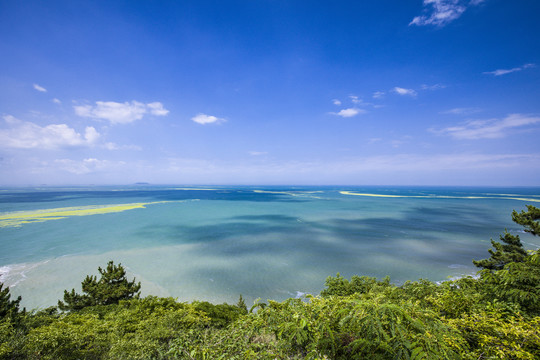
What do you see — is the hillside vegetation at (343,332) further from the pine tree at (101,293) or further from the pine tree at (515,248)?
the pine tree at (515,248)

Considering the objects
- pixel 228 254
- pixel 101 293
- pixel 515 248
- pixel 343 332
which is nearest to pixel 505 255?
pixel 515 248

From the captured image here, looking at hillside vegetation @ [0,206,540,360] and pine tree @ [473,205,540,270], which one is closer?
hillside vegetation @ [0,206,540,360]

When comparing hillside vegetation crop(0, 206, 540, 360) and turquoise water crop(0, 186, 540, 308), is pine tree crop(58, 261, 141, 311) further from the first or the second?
hillside vegetation crop(0, 206, 540, 360)

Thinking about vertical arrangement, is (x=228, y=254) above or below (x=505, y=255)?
below

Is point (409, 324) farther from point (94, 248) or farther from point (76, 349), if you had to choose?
point (94, 248)

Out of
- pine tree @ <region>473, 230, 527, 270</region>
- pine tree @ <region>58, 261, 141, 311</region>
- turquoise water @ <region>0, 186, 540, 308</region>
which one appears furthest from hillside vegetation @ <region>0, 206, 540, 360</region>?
pine tree @ <region>473, 230, 527, 270</region>

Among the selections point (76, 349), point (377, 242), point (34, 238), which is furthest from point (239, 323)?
point (34, 238)

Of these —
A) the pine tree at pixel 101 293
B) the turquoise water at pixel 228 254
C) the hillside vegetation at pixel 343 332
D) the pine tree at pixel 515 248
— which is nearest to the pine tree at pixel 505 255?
→ the pine tree at pixel 515 248

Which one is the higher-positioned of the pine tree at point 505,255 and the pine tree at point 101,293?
the pine tree at point 505,255

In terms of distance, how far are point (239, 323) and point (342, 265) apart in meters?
20.1

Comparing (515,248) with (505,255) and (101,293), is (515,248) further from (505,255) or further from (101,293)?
(101,293)

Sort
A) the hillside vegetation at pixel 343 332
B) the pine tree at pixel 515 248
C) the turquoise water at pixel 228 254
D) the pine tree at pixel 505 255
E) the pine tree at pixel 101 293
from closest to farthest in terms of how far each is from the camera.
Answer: the hillside vegetation at pixel 343 332, the pine tree at pixel 515 248, the pine tree at pixel 101 293, the pine tree at pixel 505 255, the turquoise water at pixel 228 254

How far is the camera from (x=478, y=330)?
157 inches

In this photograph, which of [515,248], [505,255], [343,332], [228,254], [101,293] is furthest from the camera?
[228,254]
